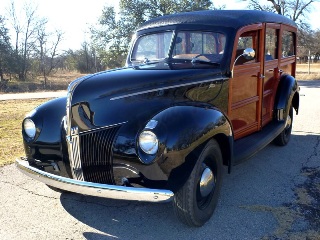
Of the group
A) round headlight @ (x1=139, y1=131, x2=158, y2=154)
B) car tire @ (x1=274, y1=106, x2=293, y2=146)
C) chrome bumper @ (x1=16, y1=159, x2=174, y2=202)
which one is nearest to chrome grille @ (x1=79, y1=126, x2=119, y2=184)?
chrome bumper @ (x1=16, y1=159, x2=174, y2=202)

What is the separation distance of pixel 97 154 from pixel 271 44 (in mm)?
3239

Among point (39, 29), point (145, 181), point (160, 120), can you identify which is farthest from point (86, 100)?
point (39, 29)

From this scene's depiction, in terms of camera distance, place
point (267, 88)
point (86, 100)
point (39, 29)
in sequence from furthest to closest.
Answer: point (39, 29) → point (267, 88) → point (86, 100)

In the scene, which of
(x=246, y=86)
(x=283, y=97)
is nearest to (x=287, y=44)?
(x=283, y=97)

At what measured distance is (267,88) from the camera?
473cm

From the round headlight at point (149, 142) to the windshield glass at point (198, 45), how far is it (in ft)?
5.02

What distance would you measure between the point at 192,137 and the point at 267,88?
2.53 m

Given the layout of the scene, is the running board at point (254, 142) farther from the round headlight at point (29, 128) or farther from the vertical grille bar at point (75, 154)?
the round headlight at point (29, 128)

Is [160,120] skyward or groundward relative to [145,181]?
skyward

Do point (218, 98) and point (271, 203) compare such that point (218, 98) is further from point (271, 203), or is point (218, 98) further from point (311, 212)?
point (311, 212)

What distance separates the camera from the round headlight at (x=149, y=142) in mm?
2512

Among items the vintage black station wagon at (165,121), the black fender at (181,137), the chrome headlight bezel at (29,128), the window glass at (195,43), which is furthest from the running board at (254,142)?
the chrome headlight bezel at (29,128)

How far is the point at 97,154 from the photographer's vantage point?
2.70 metres

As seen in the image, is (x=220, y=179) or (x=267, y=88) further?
(x=267, y=88)
